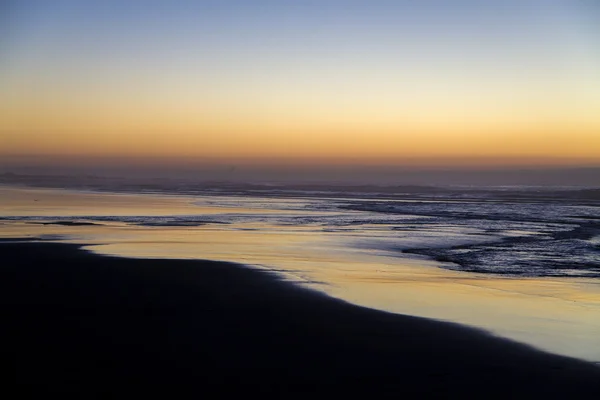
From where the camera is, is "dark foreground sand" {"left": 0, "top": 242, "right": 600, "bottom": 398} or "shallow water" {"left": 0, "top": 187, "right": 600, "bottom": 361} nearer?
"dark foreground sand" {"left": 0, "top": 242, "right": 600, "bottom": 398}

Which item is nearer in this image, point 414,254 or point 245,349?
point 245,349

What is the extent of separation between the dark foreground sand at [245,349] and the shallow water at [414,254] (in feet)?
3.39

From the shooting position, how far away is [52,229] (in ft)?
79.4

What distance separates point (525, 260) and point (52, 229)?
16754 millimetres

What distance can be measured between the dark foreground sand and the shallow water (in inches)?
40.7

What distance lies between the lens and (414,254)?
18.8 meters

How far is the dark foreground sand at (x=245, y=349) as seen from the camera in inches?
249

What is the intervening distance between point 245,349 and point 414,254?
11934 mm

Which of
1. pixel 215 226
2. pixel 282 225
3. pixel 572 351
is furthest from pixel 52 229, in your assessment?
pixel 572 351

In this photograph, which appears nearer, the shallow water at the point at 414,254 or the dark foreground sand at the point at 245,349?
the dark foreground sand at the point at 245,349

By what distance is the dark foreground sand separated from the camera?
631 cm

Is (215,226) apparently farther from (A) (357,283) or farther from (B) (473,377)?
(B) (473,377)

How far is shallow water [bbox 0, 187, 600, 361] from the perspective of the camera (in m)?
10.4

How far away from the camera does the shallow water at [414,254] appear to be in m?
10.4
